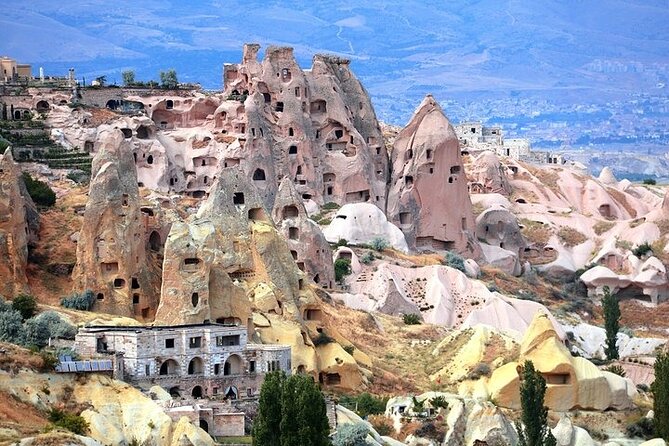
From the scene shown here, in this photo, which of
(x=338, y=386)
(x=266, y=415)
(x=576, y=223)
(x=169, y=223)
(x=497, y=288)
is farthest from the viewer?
(x=576, y=223)

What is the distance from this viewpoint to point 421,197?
385ft

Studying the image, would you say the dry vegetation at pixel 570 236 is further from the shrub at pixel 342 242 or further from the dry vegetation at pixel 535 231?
the shrub at pixel 342 242

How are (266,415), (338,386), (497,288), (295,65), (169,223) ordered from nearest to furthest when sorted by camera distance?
(266,415), (338,386), (169,223), (497,288), (295,65)

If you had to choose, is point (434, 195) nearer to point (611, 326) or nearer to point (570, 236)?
point (570, 236)

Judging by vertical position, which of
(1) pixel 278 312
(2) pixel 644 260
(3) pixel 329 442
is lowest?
(3) pixel 329 442

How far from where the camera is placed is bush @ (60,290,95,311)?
78375mm

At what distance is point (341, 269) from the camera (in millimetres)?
99562

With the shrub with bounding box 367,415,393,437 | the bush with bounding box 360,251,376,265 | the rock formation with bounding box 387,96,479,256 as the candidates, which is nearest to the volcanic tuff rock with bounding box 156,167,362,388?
the shrub with bounding box 367,415,393,437

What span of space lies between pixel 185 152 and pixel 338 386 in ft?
128

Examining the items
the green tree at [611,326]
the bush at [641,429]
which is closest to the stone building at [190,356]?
the bush at [641,429]

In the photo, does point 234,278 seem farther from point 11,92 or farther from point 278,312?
point 11,92

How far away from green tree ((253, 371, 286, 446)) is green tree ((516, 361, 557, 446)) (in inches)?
400

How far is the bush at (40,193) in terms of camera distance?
91125 millimetres

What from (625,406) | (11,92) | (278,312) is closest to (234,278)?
(278,312)
